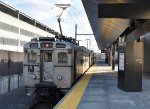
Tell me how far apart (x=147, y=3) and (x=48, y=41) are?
4843mm

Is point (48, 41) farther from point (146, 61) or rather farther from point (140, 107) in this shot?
point (146, 61)

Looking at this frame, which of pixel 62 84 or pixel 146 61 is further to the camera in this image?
pixel 146 61

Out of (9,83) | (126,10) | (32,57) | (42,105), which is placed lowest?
(42,105)

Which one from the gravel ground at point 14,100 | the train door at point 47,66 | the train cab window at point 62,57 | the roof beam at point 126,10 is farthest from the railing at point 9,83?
the roof beam at point 126,10

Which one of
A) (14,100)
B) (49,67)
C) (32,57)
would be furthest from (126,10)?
(14,100)

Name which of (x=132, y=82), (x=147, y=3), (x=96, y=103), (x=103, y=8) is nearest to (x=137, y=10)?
(x=147, y=3)

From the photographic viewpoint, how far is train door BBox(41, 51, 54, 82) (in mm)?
14734

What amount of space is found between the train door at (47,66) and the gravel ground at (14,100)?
1628 mm

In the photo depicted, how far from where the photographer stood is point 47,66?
1483cm

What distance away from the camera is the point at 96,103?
11.2 m

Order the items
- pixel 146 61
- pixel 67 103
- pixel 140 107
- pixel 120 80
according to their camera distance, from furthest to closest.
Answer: pixel 146 61, pixel 120 80, pixel 67 103, pixel 140 107

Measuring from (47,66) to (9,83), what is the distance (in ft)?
17.3

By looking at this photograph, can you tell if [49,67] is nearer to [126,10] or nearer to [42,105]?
[42,105]

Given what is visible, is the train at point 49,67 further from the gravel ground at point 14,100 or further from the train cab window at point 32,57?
the gravel ground at point 14,100
